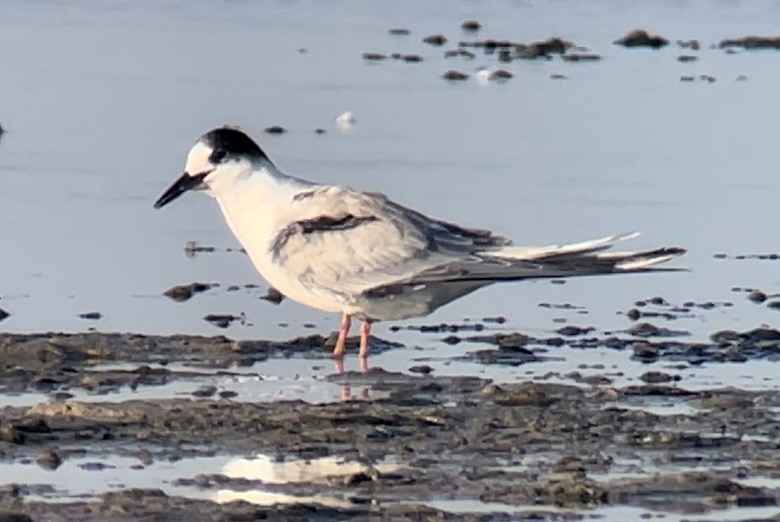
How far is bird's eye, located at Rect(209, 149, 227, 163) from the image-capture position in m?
9.77

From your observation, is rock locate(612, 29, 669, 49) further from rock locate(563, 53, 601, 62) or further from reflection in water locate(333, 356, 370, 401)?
reflection in water locate(333, 356, 370, 401)

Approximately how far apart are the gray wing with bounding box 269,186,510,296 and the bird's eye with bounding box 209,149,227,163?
1.31 feet

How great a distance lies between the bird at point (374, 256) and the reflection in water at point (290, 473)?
6.56 feet

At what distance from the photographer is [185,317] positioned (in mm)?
10094

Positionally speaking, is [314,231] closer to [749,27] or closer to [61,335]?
[61,335]

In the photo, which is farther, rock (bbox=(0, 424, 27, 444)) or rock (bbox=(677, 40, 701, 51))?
rock (bbox=(677, 40, 701, 51))

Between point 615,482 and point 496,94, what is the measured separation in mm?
11189

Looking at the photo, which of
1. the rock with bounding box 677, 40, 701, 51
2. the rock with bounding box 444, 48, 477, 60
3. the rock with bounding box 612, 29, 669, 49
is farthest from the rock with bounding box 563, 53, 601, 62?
the rock with bounding box 677, 40, 701, 51

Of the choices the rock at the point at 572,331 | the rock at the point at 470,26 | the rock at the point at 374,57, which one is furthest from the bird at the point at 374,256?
the rock at the point at 470,26

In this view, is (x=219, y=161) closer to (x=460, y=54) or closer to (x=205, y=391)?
(x=205, y=391)

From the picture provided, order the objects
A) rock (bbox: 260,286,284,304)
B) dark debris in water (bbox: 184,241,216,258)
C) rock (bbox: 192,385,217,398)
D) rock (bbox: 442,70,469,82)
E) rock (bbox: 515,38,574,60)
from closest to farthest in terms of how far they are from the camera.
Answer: rock (bbox: 192,385,217,398), rock (bbox: 260,286,284,304), dark debris in water (bbox: 184,241,216,258), rock (bbox: 442,70,469,82), rock (bbox: 515,38,574,60)

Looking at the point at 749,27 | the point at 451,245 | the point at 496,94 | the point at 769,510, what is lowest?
the point at 769,510

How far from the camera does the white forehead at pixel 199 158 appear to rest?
32.2ft

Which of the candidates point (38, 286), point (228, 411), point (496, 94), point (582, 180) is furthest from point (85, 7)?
point (228, 411)
